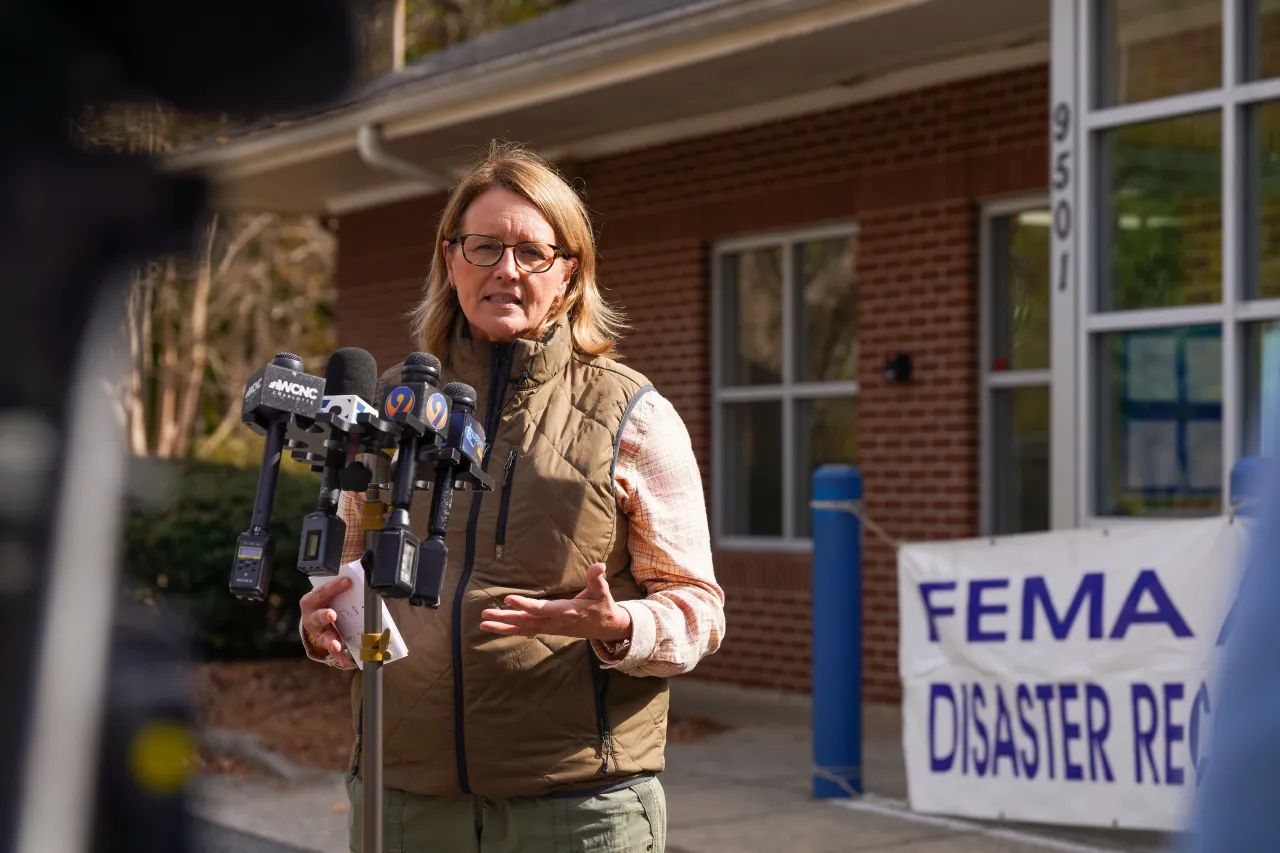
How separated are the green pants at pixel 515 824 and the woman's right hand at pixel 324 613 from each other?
272mm

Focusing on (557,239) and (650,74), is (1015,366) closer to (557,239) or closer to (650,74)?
(650,74)

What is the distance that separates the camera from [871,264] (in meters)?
9.99

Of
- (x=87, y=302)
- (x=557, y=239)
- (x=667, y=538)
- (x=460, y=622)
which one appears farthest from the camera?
(x=557, y=239)

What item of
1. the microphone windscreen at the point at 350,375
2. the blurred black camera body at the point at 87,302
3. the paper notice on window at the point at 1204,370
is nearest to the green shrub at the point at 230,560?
the paper notice on window at the point at 1204,370

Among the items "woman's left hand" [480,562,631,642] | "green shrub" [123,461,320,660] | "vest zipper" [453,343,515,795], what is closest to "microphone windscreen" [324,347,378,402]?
"vest zipper" [453,343,515,795]

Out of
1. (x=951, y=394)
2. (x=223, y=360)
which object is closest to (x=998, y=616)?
(x=951, y=394)

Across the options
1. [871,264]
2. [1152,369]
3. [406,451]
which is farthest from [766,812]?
[406,451]

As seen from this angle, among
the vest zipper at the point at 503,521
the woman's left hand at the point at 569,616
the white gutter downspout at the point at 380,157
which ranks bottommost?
the woman's left hand at the point at 569,616

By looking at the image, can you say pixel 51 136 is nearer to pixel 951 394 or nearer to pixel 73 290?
pixel 73 290

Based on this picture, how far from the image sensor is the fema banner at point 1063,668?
19.6ft

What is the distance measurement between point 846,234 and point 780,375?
109 cm

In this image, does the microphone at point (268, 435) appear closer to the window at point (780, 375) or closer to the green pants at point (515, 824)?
the green pants at point (515, 824)

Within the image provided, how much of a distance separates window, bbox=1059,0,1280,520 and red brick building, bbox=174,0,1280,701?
0.06 ft

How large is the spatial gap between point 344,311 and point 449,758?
A: 12572 millimetres
